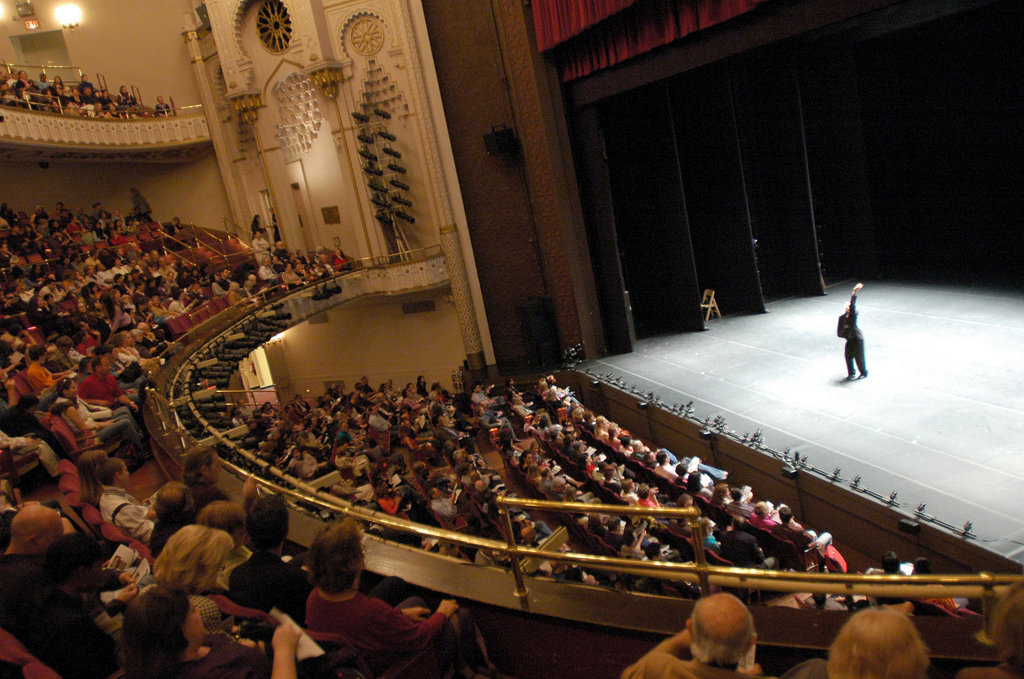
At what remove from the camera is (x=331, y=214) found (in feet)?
57.4

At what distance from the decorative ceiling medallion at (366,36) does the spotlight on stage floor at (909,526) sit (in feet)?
44.9

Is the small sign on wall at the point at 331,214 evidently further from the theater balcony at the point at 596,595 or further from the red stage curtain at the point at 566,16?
the theater balcony at the point at 596,595

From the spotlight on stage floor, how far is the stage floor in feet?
0.78

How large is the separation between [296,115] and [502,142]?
6.29 m

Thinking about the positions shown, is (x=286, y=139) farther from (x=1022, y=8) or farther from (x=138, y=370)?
(x=1022, y=8)

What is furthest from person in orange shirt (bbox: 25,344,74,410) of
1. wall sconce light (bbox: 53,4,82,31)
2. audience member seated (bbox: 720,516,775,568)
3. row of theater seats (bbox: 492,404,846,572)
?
wall sconce light (bbox: 53,4,82,31)

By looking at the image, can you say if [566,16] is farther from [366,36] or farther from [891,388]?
[891,388]

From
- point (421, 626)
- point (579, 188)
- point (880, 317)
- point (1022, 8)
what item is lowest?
point (880, 317)

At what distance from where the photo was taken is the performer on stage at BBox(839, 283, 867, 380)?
8.70m

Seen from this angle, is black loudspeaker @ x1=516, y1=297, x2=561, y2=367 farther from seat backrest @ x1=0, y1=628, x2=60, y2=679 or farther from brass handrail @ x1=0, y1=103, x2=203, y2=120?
seat backrest @ x1=0, y1=628, x2=60, y2=679

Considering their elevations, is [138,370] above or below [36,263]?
below

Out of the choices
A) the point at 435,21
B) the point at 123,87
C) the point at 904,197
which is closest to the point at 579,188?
the point at 435,21

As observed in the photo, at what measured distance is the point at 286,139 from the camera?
17688mm

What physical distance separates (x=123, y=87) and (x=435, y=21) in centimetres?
976
